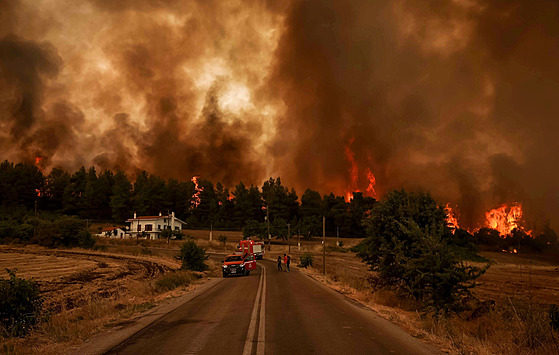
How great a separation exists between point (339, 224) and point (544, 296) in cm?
9561

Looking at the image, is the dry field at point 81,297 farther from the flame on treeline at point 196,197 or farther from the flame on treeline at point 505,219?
the flame on treeline at point 196,197

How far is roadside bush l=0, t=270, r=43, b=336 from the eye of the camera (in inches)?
420

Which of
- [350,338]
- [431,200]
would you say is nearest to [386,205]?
[431,200]

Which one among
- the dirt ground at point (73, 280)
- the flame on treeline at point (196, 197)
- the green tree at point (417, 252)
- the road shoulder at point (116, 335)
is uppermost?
the flame on treeline at point (196, 197)

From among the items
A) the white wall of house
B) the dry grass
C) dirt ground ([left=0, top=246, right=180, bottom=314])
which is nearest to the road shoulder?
dirt ground ([left=0, top=246, right=180, bottom=314])

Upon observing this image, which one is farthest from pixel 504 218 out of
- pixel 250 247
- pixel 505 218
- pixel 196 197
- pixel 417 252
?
pixel 196 197

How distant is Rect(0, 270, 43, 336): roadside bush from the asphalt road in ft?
13.2

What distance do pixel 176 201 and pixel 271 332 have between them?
133m

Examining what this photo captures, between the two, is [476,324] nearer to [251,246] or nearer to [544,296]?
[544,296]

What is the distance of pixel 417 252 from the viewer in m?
19.1

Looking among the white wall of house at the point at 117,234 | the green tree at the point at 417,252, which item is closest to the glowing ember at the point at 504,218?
the green tree at the point at 417,252

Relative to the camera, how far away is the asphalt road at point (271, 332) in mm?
8055

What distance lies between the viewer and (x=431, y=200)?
804 inches

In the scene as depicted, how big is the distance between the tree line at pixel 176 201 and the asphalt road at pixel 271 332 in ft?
289
